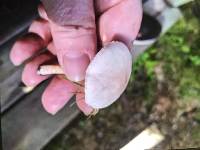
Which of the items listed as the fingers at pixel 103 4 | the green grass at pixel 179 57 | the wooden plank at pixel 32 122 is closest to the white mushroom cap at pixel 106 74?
the fingers at pixel 103 4

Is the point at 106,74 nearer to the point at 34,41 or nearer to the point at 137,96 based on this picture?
the point at 34,41

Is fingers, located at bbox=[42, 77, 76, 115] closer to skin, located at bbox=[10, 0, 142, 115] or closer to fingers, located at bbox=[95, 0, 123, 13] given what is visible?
skin, located at bbox=[10, 0, 142, 115]

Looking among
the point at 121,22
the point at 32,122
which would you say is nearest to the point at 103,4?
the point at 121,22

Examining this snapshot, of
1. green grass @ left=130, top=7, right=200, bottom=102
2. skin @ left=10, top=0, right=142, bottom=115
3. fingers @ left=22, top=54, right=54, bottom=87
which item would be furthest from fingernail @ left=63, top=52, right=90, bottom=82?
green grass @ left=130, top=7, right=200, bottom=102

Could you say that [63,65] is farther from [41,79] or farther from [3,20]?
[3,20]

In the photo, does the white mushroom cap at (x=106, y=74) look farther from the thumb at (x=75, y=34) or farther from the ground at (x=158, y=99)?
the ground at (x=158, y=99)

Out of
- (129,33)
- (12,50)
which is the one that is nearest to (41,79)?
(12,50)
